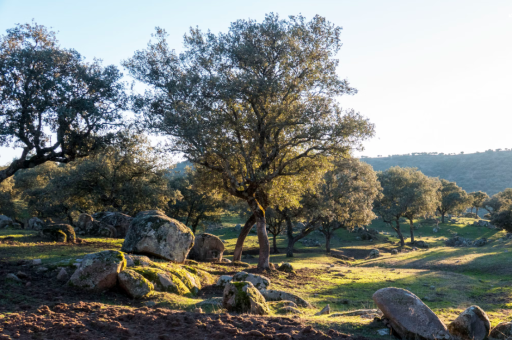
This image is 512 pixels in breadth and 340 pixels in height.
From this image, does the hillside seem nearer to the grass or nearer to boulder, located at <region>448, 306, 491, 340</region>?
the grass

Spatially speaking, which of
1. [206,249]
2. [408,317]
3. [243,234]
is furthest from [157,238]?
[408,317]

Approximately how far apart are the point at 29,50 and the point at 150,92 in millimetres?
6961

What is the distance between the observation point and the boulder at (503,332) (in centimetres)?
816

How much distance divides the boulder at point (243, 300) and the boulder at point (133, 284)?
3.28 m

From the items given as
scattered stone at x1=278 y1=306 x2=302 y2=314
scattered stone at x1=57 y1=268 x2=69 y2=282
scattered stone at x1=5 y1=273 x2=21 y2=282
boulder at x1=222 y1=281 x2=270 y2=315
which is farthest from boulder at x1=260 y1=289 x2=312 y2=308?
scattered stone at x1=5 y1=273 x2=21 y2=282

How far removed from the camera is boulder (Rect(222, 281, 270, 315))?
10258 mm

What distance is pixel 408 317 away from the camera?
8484mm

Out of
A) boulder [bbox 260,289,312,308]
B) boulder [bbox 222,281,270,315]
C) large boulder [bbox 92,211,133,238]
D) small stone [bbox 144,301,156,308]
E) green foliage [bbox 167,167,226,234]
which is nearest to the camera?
boulder [bbox 222,281,270,315]

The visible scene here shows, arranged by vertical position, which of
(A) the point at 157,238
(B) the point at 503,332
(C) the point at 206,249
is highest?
(A) the point at 157,238

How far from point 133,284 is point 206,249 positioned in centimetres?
1496

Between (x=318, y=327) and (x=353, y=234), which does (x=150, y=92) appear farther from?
(x=353, y=234)

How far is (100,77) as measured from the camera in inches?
816

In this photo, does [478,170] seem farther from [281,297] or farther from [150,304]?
[150,304]

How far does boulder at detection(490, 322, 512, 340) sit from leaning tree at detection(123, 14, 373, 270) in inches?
552
